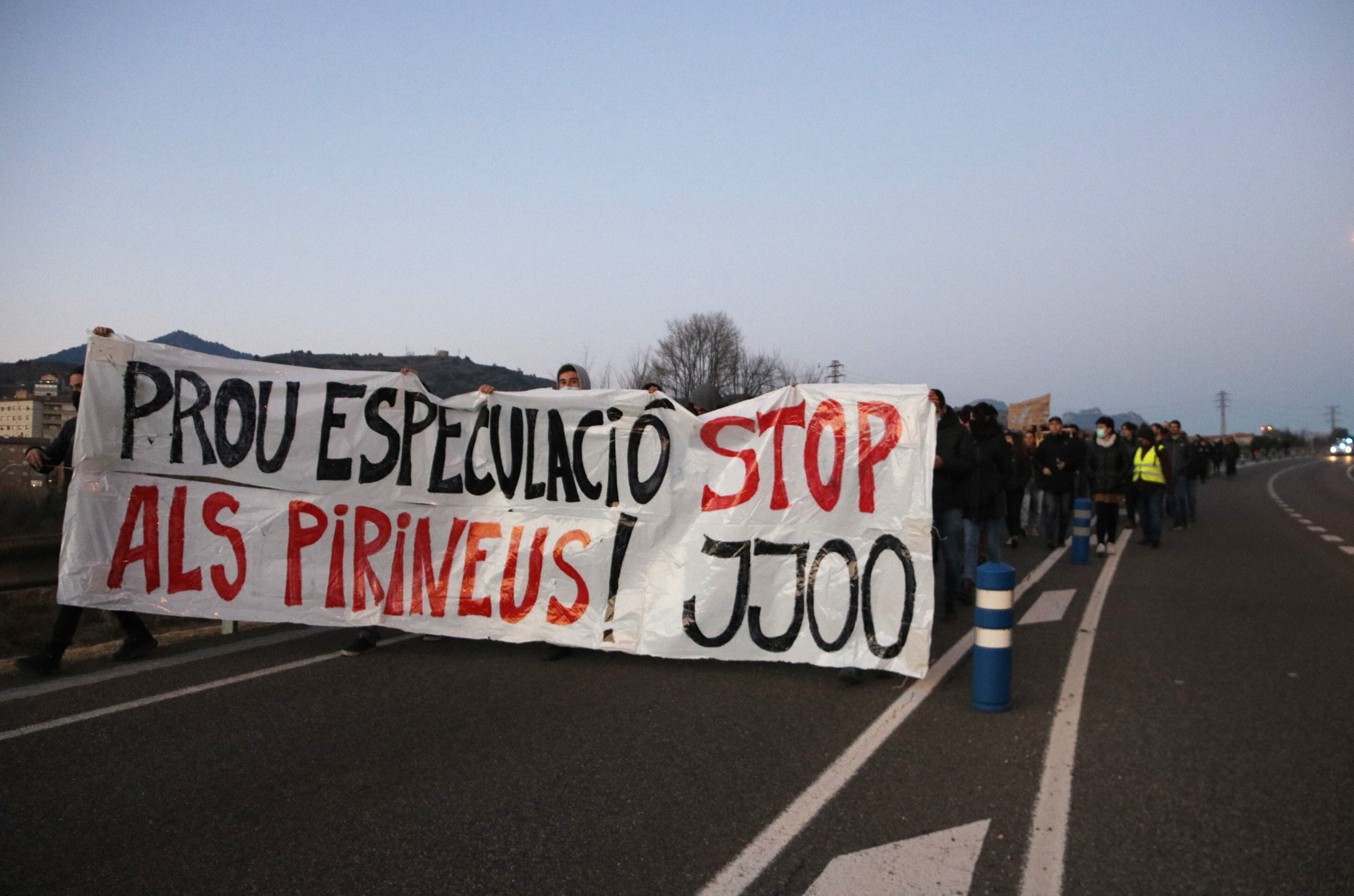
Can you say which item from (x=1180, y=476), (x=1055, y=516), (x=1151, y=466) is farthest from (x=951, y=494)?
(x=1180, y=476)

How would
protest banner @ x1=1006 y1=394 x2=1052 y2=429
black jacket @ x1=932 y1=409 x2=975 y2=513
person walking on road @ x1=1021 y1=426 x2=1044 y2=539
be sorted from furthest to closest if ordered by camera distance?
protest banner @ x1=1006 y1=394 x2=1052 y2=429, person walking on road @ x1=1021 y1=426 x2=1044 y2=539, black jacket @ x1=932 y1=409 x2=975 y2=513

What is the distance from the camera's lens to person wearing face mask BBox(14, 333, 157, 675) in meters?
6.50

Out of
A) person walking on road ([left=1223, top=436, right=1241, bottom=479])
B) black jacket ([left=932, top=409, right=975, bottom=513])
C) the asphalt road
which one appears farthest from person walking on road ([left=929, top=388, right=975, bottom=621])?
person walking on road ([left=1223, top=436, right=1241, bottom=479])

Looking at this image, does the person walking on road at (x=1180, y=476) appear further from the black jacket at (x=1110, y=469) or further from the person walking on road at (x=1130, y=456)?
the black jacket at (x=1110, y=469)

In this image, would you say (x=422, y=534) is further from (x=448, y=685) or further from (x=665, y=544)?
(x=665, y=544)

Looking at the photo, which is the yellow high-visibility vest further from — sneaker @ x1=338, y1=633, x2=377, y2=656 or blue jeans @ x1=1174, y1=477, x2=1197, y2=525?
sneaker @ x1=338, y1=633, x2=377, y2=656

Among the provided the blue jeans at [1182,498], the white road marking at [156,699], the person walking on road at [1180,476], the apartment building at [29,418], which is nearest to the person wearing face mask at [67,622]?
the white road marking at [156,699]

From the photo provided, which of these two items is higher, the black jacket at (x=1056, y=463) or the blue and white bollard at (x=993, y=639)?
the black jacket at (x=1056, y=463)

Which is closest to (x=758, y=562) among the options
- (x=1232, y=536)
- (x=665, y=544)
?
(x=665, y=544)

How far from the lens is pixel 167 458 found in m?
7.16

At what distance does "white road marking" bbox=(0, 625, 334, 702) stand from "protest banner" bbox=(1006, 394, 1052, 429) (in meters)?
28.8

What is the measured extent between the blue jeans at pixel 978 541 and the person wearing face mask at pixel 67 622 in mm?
6844

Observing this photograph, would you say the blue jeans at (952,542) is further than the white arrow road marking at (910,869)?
Yes

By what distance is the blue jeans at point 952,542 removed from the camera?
345 inches
